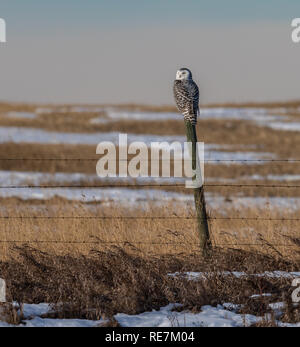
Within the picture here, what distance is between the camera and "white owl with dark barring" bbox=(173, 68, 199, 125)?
841 centimetres

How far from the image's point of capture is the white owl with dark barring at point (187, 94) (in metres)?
8.41

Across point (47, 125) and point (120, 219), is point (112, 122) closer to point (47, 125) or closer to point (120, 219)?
point (47, 125)

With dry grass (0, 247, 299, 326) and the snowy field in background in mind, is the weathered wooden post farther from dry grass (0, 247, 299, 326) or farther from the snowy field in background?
the snowy field in background

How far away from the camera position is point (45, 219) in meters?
10.9

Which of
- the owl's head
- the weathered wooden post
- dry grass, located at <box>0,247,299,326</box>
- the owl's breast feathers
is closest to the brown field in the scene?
dry grass, located at <box>0,247,299,326</box>

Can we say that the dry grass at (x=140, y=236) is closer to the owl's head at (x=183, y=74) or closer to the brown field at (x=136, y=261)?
the brown field at (x=136, y=261)

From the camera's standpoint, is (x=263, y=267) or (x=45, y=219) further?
(x=45, y=219)

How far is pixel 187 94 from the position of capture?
27.7ft

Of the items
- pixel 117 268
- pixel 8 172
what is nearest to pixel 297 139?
pixel 8 172

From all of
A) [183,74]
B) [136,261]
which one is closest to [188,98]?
[183,74]

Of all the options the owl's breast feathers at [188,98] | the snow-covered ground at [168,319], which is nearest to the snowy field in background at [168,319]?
the snow-covered ground at [168,319]

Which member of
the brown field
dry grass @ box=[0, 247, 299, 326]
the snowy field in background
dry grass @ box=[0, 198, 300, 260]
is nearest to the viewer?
the snowy field in background

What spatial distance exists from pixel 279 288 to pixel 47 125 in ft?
120

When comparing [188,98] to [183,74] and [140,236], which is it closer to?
[183,74]
